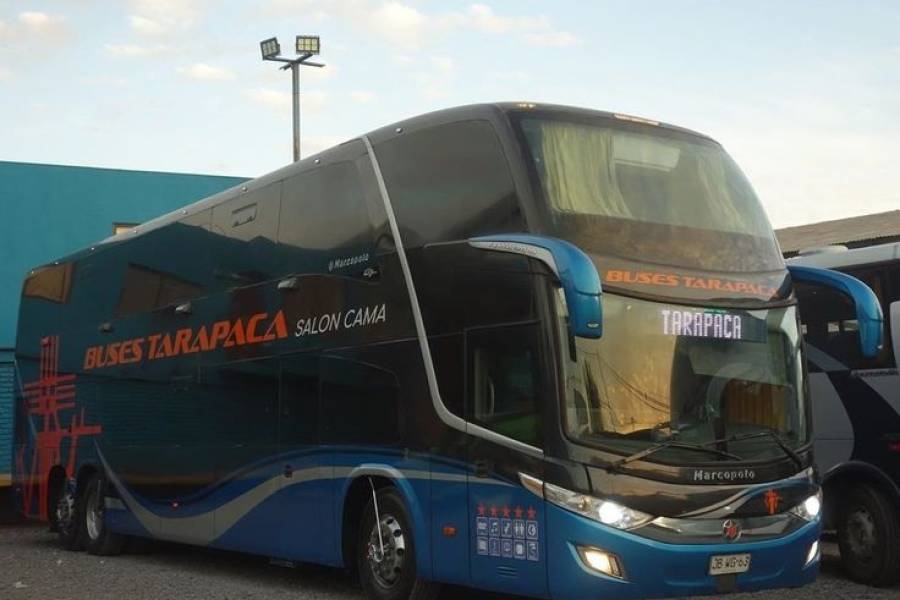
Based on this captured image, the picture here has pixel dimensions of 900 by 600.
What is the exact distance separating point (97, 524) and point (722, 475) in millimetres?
10357

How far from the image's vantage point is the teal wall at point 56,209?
27250mm

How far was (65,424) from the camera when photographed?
57.7ft

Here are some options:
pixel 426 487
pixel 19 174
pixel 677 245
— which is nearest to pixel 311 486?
pixel 426 487

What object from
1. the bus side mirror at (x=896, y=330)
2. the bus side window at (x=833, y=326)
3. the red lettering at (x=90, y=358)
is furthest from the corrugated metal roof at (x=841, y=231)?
the red lettering at (x=90, y=358)

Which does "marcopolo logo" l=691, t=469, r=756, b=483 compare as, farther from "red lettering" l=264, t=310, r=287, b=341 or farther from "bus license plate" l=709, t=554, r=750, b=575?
"red lettering" l=264, t=310, r=287, b=341

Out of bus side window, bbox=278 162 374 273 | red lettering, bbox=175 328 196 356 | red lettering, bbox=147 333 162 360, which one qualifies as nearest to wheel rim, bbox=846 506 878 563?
bus side window, bbox=278 162 374 273

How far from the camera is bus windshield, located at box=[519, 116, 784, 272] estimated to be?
9.27 meters

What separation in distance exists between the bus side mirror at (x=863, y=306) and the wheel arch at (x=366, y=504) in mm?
3479

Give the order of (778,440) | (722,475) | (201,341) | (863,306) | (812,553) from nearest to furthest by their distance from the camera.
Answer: (722,475) → (778,440) → (812,553) → (863,306) → (201,341)

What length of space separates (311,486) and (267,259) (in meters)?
2.39

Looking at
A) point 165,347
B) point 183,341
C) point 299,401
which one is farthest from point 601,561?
point 165,347

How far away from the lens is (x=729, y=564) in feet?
28.9

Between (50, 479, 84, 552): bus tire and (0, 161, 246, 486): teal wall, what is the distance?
31.2 ft

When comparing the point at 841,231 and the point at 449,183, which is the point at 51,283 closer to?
the point at 449,183
